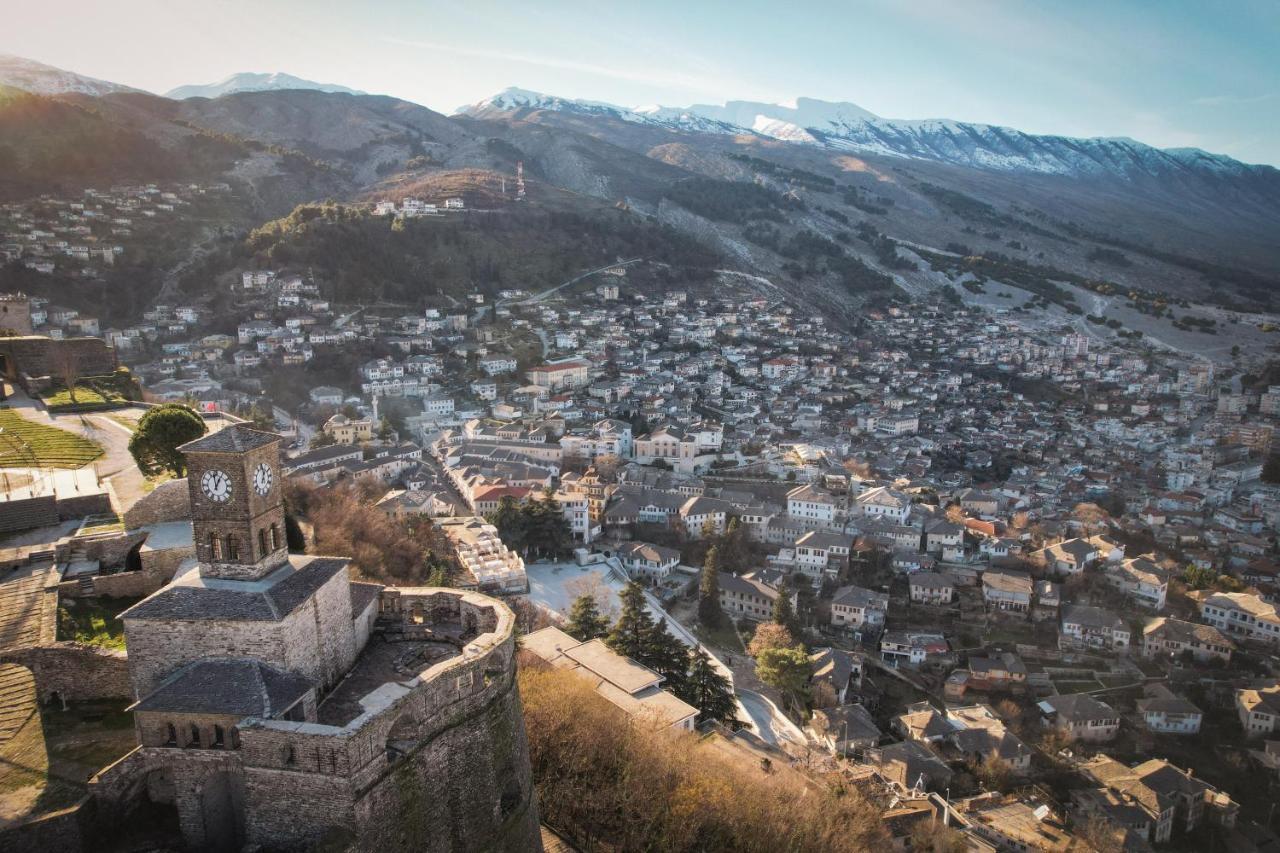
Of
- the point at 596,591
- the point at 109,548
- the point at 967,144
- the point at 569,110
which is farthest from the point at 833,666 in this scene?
the point at 967,144

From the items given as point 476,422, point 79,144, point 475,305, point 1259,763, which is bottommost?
point 1259,763

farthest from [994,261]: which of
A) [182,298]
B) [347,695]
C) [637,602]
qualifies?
[347,695]

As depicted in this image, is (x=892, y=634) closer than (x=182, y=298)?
Yes

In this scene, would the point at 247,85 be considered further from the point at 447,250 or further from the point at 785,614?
the point at 785,614

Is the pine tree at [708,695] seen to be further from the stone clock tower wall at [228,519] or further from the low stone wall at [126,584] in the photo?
the stone clock tower wall at [228,519]

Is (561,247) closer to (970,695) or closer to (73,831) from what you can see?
(970,695)

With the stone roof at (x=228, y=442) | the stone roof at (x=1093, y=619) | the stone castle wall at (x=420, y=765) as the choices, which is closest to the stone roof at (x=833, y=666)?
the stone roof at (x=1093, y=619)

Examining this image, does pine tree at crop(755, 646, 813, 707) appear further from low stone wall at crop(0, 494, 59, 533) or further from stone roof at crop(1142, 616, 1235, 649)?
low stone wall at crop(0, 494, 59, 533)
